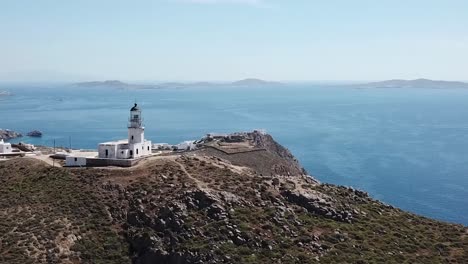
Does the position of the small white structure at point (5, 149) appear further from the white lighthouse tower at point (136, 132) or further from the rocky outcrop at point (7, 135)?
the rocky outcrop at point (7, 135)

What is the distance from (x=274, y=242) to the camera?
3653cm

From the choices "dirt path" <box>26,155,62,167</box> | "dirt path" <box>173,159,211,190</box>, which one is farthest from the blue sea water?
"dirt path" <box>26,155,62,167</box>

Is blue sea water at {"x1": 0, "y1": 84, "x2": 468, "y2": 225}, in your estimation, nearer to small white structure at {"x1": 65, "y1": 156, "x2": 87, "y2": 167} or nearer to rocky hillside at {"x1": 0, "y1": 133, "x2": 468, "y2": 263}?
rocky hillside at {"x1": 0, "y1": 133, "x2": 468, "y2": 263}

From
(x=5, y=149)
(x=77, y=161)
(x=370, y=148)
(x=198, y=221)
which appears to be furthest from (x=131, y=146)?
(x=370, y=148)

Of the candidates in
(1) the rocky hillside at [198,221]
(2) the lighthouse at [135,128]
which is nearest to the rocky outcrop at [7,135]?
(2) the lighthouse at [135,128]

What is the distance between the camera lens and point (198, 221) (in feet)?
125

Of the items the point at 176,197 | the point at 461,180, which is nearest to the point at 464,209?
the point at 461,180

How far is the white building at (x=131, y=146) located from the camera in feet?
160

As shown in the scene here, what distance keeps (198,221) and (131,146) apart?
13.9 meters

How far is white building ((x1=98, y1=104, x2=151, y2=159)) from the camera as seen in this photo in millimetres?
48875

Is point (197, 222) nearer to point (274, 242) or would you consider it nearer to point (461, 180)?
point (274, 242)

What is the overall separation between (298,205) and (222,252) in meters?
8.38

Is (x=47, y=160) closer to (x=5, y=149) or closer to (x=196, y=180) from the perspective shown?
(x=5, y=149)

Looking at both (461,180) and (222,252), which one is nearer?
(222,252)
